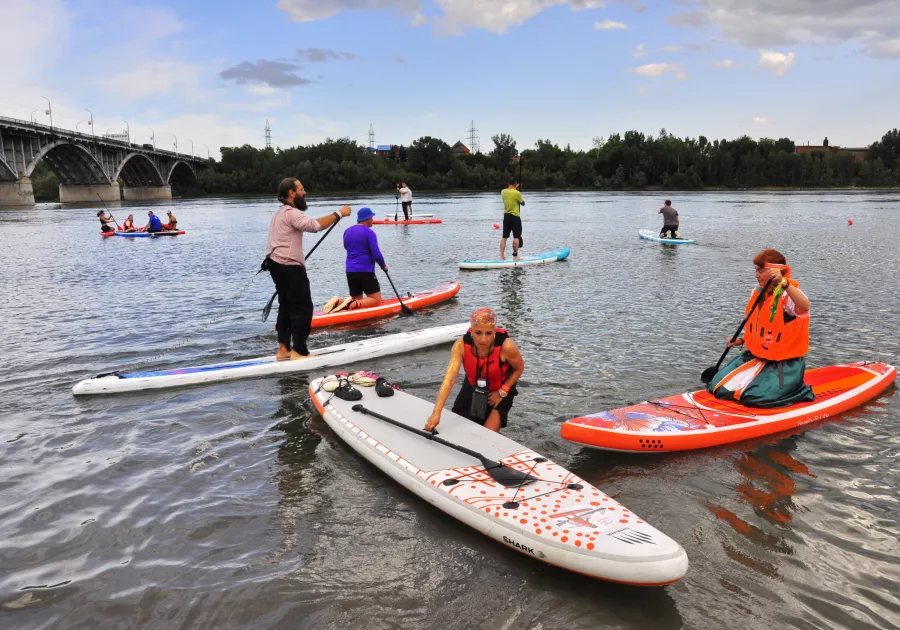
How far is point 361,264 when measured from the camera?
40.8 feet

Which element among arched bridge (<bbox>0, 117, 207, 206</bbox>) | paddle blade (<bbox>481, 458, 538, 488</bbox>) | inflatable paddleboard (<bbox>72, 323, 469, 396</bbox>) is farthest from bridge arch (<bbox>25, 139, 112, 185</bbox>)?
paddle blade (<bbox>481, 458, 538, 488</bbox>)

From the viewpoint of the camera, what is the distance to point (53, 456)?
21.7 ft

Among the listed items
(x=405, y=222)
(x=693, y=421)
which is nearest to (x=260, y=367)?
(x=693, y=421)

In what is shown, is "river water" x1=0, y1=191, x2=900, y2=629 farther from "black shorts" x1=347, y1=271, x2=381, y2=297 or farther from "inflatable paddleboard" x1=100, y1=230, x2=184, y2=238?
"inflatable paddleboard" x1=100, y1=230, x2=184, y2=238

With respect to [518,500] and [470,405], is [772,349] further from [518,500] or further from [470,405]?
[518,500]

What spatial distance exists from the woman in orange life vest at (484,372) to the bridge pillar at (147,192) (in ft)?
377

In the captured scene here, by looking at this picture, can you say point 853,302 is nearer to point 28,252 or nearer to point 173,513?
point 173,513

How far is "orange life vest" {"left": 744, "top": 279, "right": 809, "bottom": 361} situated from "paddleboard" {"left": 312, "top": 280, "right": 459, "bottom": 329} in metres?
7.60

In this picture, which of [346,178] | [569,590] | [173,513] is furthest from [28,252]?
[346,178]

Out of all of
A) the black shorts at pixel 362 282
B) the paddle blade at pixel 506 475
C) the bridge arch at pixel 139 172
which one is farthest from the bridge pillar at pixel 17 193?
the paddle blade at pixel 506 475

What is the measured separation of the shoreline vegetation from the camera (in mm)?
114250

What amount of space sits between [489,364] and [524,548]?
2.13m

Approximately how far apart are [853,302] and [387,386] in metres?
11.6

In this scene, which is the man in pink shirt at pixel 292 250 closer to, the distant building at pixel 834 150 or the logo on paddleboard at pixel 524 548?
the logo on paddleboard at pixel 524 548
